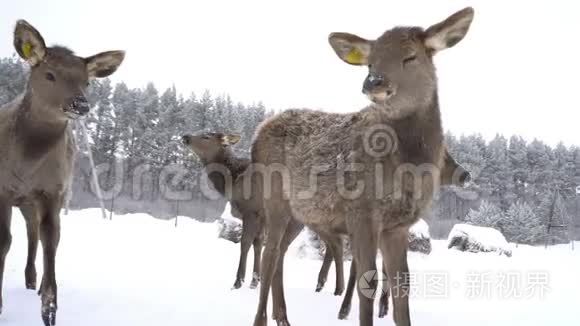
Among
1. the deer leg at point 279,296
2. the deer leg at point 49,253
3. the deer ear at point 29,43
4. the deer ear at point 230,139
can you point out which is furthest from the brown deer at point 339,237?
the deer ear at point 230,139

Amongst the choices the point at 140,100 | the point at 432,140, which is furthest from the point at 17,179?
the point at 140,100

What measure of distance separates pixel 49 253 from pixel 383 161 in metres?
3.76

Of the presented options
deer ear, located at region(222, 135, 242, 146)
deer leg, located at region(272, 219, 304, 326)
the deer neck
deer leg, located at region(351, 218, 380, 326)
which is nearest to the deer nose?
deer ear, located at region(222, 135, 242, 146)

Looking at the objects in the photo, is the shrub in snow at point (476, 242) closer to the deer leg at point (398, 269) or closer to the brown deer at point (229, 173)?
the brown deer at point (229, 173)

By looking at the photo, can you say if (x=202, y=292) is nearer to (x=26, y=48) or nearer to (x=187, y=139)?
(x=26, y=48)

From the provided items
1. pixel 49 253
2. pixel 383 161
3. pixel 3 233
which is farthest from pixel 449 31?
pixel 3 233

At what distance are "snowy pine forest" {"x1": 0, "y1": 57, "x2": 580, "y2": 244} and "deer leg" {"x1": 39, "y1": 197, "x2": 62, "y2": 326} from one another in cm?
3328

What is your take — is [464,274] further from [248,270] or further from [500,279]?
[248,270]

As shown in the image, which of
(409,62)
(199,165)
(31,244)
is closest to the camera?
(409,62)

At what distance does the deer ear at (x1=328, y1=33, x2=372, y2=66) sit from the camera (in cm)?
495

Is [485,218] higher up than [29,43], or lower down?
lower down

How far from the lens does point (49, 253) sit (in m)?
4.96

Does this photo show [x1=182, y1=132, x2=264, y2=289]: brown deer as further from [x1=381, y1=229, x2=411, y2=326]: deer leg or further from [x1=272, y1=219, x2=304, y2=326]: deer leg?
[x1=381, y1=229, x2=411, y2=326]: deer leg

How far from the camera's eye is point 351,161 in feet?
15.3
